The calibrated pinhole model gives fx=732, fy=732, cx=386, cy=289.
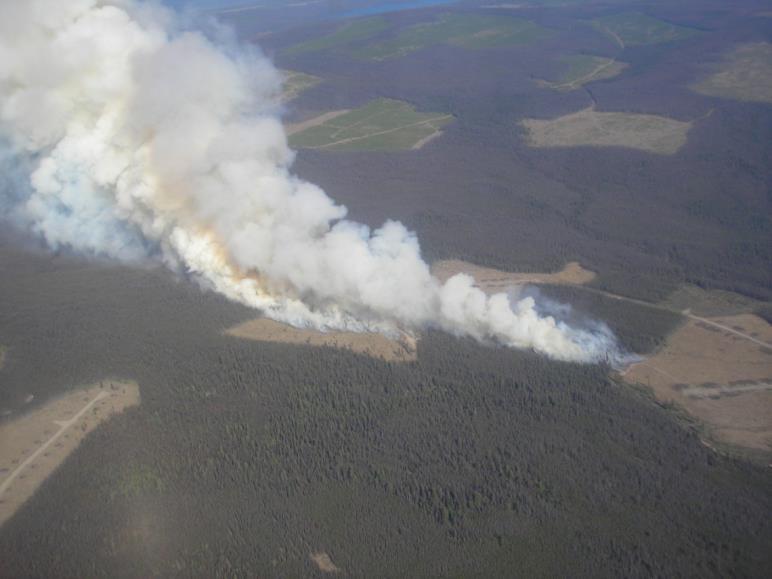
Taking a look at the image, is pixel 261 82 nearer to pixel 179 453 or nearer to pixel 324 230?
pixel 324 230

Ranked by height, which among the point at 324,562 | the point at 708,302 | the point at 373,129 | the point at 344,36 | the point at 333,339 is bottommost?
the point at 708,302

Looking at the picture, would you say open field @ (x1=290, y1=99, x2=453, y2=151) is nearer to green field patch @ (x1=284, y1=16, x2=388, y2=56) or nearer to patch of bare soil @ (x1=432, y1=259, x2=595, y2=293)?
patch of bare soil @ (x1=432, y1=259, x2=595, y2=293)

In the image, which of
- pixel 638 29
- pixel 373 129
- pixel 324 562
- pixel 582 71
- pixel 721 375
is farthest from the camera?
pixel 638 29

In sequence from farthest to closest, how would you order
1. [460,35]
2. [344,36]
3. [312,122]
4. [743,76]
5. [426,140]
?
[344,36] < [460,35] < [743,76] < [312,122] < [426,140]

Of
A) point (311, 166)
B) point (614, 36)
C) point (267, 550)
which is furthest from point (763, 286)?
point (614, 36)

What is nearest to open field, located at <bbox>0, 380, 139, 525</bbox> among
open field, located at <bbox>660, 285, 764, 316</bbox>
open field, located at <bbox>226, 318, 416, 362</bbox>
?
open field, located at <bbox>226, 318, 416, 362</bbox>

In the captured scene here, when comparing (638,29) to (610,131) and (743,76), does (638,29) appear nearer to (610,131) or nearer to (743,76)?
(743,76)

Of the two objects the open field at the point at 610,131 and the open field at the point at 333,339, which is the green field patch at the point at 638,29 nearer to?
the open field at the point at 610,131

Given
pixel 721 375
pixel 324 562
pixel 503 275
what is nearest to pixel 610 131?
pixel 503 275
